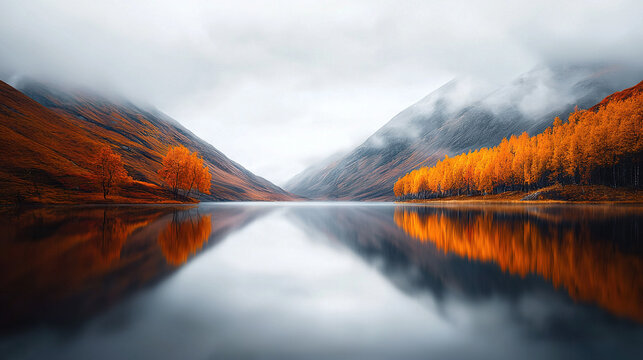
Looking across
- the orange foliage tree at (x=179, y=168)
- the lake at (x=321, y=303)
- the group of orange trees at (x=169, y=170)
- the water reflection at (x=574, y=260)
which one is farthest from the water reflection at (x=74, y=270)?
the orange foliage tree at (x=179, y=168)

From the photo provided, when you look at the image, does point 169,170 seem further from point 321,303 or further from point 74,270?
point 321,303

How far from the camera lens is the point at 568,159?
64.6 m

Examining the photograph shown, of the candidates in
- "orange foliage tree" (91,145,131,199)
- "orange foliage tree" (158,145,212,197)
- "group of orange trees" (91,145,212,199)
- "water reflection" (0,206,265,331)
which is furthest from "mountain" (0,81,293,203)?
"water reflection" (0,206,265,331)

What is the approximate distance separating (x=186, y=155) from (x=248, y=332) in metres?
80.9

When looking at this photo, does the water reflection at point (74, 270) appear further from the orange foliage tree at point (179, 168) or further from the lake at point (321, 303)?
the orange foliage tree at point (179, 168)

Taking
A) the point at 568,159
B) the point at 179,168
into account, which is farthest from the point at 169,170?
the point at 568,159

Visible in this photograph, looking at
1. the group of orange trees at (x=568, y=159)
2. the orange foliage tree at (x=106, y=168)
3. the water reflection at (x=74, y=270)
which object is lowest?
the water reflection at (x=74, y=270)

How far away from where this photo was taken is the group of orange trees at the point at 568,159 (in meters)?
56.4

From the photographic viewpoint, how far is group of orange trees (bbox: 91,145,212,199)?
6481 centimetres

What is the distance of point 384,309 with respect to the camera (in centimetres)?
665

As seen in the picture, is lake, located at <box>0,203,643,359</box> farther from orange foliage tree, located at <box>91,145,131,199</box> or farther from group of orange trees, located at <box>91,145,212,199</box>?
group of orange trees, located at <box>91,145,212,199</box>

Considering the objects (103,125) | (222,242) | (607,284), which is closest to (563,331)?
(607,284)

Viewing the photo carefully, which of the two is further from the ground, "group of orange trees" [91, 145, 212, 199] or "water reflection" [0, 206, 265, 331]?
"group of orange trees" [91, 145, 212, 199]

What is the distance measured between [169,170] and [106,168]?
13640mm
